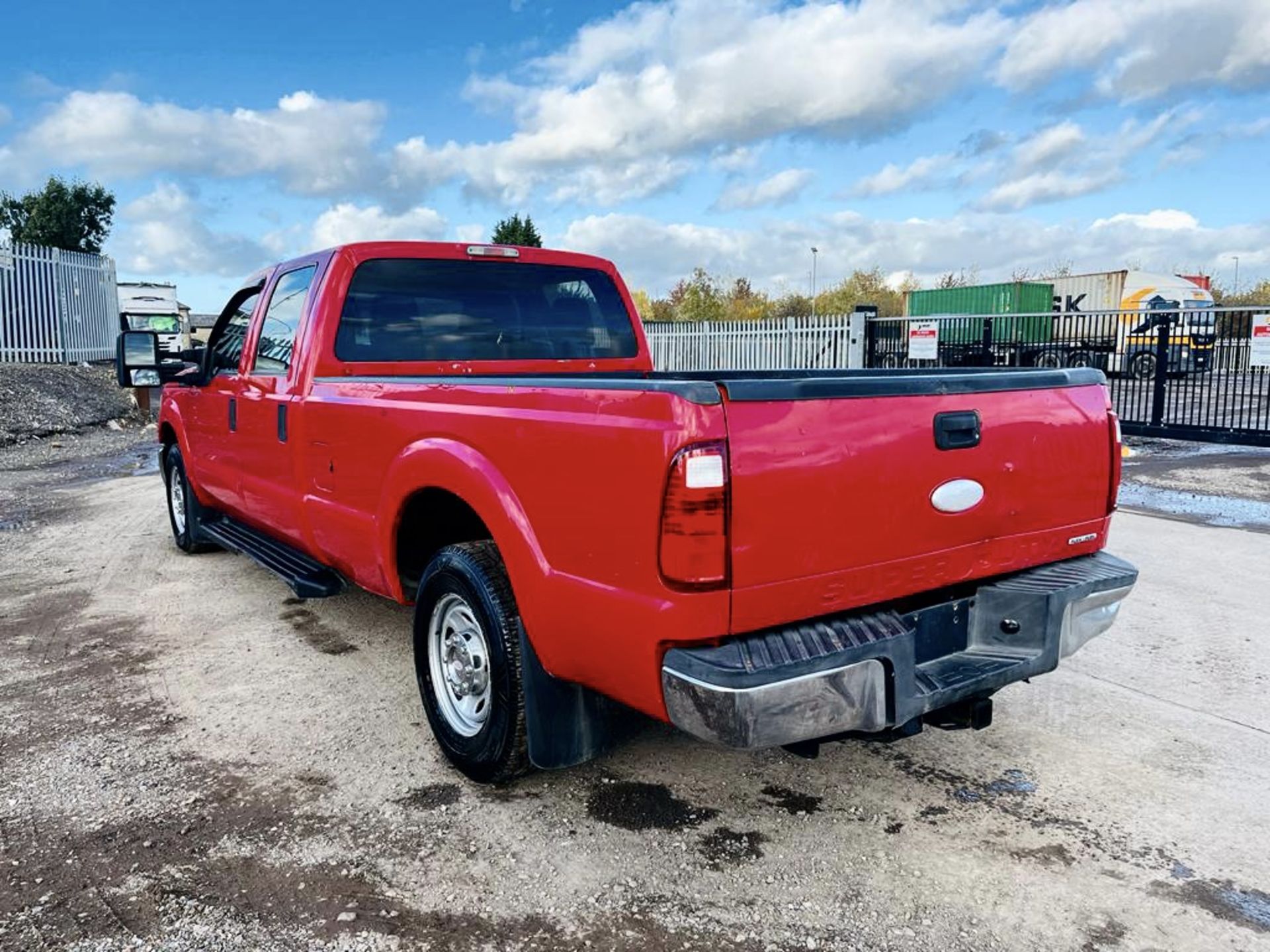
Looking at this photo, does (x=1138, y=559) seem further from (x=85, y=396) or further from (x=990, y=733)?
(x=85, y=396)

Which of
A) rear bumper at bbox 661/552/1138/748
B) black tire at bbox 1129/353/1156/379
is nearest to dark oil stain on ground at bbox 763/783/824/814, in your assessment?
rear bumper at bbox 661/552/1138/748

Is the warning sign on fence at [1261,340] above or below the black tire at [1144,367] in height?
above

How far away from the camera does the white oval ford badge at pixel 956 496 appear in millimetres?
2736

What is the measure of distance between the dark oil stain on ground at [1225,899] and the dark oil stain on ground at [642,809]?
133 centimetres

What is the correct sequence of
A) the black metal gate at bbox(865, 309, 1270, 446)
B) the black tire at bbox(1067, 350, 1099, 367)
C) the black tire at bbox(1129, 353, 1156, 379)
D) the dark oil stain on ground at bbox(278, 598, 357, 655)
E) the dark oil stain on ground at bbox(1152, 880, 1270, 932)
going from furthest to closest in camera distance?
the black tire at bbox(1067, 350, 1099, 367), the black tire at bbox(1129, 353, 1156, 379), the black metal gate at bbox(865, 309, 1270, 446), the dark oil stain on ground at bbox(278, 598, 357, 655), the dark oil stain on ground at bbox(1152, 880, 1270, 932)

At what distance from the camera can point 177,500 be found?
6891mm

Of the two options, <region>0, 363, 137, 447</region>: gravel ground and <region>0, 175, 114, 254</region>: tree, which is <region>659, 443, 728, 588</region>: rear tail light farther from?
<region>0, 175, 114, 254</region>: tree

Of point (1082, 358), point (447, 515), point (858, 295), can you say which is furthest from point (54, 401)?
point (858, 295)

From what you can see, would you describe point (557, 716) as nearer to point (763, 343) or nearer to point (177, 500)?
point (177, 500)

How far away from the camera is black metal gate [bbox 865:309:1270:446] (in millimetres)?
13375

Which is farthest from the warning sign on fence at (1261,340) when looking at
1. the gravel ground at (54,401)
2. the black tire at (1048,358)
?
the gravel ground at (54,401)

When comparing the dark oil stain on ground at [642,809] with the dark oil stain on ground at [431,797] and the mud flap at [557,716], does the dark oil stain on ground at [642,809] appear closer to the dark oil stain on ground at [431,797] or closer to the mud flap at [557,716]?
the mud flap at [557,716]

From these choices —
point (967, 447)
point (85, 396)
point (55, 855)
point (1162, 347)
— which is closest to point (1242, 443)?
point (1162, 347)

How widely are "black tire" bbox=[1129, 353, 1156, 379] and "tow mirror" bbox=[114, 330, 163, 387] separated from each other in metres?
13.3
